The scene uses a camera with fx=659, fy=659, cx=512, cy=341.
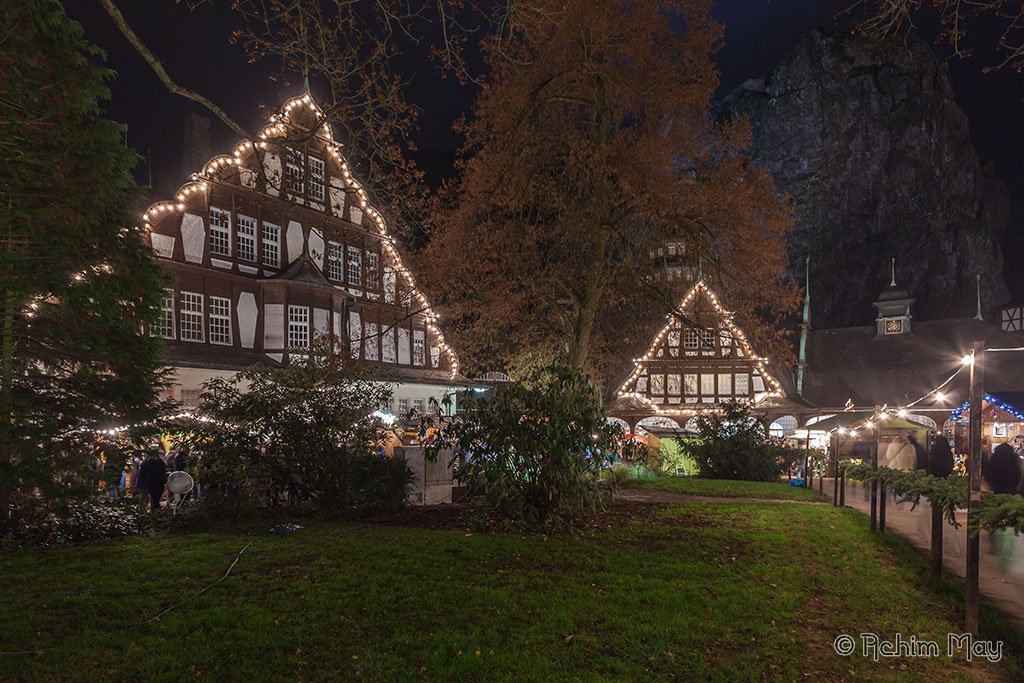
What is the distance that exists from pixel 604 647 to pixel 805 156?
238 feet

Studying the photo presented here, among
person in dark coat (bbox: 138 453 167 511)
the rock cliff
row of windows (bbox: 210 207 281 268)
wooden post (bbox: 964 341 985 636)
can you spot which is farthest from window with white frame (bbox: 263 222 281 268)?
the rock cliff

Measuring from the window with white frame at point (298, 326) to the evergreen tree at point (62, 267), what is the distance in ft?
48.8

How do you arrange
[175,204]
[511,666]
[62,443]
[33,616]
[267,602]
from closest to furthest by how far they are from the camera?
1. [511,666]
2. [33,616]
3. [267,602]
4. [62,443]
5. [175,204]

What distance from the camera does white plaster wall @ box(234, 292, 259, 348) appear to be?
24.5 m

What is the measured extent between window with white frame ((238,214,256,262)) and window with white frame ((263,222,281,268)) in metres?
0.51

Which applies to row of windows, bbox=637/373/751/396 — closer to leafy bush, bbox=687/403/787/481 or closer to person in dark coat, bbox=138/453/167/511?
leafy bush, bbox=687/403/787/481

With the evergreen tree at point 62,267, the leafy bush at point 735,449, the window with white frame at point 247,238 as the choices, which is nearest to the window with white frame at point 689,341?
the leafy bush at point 735,449

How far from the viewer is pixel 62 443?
9695mm

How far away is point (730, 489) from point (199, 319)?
1835 centimetres

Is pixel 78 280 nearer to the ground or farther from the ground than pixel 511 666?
farther from the ground

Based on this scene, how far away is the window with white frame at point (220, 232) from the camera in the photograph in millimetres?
23703

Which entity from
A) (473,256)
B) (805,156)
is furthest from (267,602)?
(805,156)

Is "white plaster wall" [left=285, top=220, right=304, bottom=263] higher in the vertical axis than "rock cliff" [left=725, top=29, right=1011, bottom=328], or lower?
lower

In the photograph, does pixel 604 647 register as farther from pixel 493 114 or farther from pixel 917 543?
pixel 493 114
